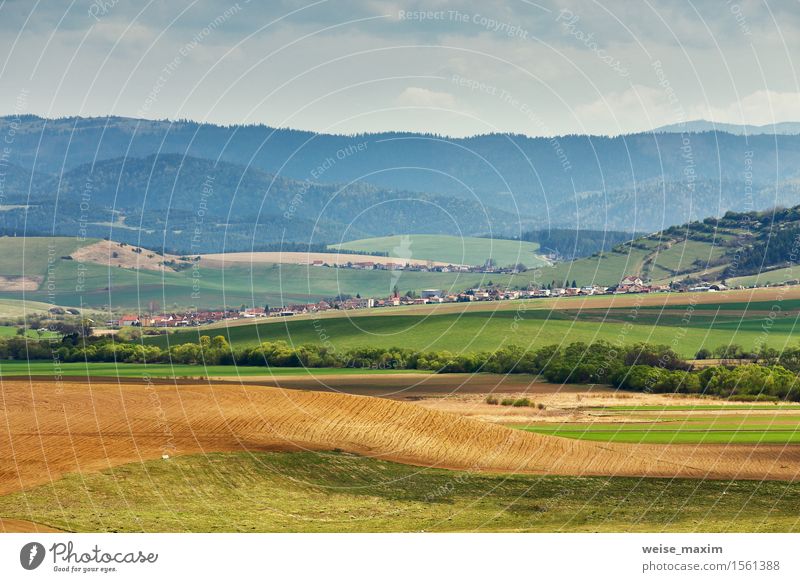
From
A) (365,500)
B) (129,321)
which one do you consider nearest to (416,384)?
(365,500)

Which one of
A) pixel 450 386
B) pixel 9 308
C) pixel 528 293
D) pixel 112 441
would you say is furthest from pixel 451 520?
pixel 9 308

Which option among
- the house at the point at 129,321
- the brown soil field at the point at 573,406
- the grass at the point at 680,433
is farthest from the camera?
the house at the point at 129,321

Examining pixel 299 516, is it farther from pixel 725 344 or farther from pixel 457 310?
Answer: pixel 457 310

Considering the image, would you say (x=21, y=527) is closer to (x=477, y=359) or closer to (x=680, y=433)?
(x=680, y=433)

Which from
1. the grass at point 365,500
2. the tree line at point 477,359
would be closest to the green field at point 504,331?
the tree line at point 477,359

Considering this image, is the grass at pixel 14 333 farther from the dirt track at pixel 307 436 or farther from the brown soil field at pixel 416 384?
the dirt track at pixel 307 436

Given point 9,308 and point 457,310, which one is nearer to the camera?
point 457,310

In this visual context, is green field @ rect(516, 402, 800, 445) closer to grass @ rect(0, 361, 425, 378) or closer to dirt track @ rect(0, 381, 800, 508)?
dirt track @ rect(0, 381, 800, 508)
